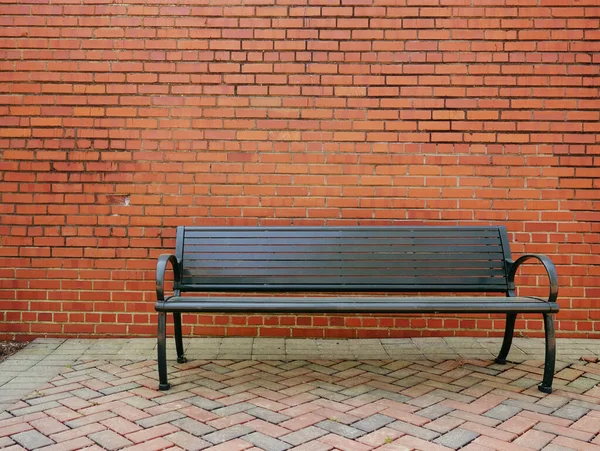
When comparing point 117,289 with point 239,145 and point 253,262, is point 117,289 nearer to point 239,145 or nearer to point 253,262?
point 253,262

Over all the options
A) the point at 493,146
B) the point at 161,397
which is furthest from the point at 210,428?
the point at 493,146

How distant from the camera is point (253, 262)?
376cm

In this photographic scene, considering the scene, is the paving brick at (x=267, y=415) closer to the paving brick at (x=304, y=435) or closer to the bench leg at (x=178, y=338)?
the paving brick at (x=304, y=435)

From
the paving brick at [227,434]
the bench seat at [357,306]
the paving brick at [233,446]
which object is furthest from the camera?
the bench seat at [357,306]

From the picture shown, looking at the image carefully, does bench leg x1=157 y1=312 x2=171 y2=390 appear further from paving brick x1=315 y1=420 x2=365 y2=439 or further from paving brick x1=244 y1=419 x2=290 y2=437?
paving brick x1=315 y1=420 x2=365 y2=439

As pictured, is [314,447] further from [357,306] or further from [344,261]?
[344,261]

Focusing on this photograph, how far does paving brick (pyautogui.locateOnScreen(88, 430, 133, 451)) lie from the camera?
2.43 metres

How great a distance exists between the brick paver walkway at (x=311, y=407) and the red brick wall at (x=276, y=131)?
0.83 metres

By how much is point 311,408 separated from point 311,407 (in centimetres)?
2

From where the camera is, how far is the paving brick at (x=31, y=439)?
8.00 ft

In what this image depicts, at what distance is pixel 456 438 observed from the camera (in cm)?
253

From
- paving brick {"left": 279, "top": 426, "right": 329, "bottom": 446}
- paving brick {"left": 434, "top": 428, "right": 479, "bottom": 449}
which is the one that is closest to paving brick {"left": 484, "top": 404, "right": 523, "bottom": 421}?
paving brick {"left": 434, "top": 428, "right": 479, "bottom": 449}

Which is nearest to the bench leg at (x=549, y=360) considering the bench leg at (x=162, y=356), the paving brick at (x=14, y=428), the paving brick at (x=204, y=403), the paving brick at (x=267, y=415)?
the paving brick at (x=267, y=415)

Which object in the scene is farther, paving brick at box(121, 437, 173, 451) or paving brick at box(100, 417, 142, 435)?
paving brick at box(100, 417, 142, 435)
